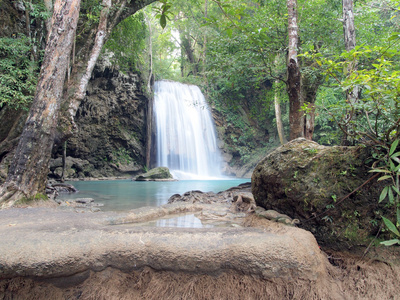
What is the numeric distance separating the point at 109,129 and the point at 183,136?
534 cm

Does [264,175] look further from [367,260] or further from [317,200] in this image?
[367,260]

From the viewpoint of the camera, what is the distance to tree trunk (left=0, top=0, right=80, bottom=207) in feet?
13.9

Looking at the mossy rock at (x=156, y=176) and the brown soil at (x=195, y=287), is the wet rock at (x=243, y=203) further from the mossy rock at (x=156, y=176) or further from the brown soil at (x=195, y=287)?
the mossy rock at (x=156, y=176)

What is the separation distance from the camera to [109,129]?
17.7m

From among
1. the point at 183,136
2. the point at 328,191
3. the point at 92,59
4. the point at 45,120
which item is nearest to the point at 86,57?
the point at 92,59

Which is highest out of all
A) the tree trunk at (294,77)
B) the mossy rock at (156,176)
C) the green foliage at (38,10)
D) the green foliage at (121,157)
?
the green foliage at (38,10)

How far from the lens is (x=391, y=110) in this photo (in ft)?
6.47

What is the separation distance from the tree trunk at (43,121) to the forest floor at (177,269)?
2833 millimetres

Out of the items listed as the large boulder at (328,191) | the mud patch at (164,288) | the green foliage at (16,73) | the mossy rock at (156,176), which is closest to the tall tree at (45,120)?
the green foliage at (16,73)

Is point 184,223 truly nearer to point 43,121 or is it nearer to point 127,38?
point 43,121

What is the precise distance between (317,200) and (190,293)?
1435 mm

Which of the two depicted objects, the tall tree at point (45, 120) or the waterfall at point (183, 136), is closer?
the tall tree at point (45, 120)

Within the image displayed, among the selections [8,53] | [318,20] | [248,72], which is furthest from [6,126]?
[318,20]

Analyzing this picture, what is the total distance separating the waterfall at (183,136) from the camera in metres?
19.1
